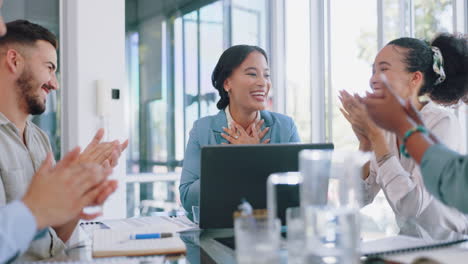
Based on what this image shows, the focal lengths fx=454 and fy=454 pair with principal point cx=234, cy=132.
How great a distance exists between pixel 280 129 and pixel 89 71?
1.62 metres

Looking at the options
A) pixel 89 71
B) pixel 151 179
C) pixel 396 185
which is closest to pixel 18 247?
pixel 396 185

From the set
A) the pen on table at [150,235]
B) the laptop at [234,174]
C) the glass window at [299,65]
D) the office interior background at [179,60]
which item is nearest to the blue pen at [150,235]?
the pen on table at [150,235]

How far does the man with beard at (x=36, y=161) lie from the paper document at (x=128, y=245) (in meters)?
0.09

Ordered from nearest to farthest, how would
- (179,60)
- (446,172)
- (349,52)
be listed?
(446,172), (349,52), (179,60)

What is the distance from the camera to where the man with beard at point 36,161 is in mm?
957

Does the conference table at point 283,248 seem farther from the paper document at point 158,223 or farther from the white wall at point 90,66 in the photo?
the white wall at point 90,66

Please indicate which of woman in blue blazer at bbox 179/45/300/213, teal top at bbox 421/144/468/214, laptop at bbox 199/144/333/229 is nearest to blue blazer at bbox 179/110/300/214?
woman in blue blazer at bbox 179/45/300/213

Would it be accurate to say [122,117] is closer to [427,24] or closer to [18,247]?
[427,24]

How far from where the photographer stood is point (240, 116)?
245 centimetres

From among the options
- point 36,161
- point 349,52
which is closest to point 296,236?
point 36,161

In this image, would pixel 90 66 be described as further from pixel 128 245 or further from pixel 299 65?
pixel 128 245

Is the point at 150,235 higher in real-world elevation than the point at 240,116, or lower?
lower

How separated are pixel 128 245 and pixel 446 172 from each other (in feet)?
2.74

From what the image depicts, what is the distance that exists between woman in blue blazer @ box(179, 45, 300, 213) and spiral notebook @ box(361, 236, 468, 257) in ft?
3.11
